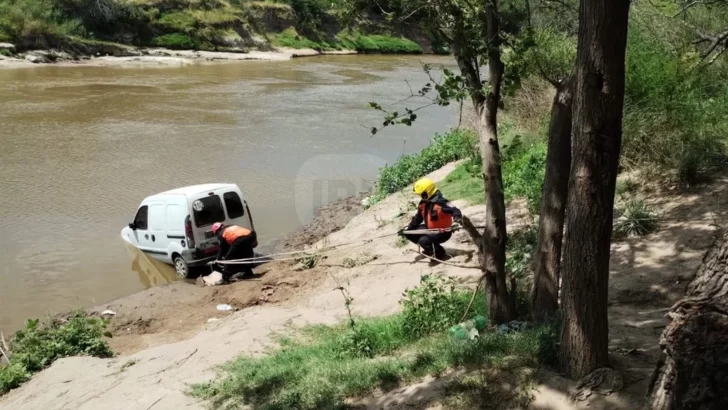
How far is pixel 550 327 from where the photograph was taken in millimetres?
5035

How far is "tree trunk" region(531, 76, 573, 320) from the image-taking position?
534 centimetres

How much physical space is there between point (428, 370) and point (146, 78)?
131ft

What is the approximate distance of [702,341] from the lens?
97.2 inches

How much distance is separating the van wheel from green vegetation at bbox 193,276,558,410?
4.92 metres

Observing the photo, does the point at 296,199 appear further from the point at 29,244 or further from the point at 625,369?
the point at 625,369

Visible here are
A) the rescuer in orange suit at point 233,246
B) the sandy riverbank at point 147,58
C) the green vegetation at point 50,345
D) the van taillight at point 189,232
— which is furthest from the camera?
the sandy riverbank at point 147,58

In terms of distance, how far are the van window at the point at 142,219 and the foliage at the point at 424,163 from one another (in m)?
5.49

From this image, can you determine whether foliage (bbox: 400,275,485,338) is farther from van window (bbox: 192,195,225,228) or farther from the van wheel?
the van wheel

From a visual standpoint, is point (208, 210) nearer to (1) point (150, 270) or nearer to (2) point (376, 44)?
(1) point (150, 270)

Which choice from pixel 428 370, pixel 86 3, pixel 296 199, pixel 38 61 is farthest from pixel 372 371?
pixel 86 3

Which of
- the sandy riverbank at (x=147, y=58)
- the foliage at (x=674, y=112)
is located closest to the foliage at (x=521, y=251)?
the foliage at (x=674, y=112)

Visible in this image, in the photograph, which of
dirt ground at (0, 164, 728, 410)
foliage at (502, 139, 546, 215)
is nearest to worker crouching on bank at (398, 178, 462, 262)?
dirt ground at (0, 164, 728, 410)

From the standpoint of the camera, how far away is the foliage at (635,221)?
8.32 m

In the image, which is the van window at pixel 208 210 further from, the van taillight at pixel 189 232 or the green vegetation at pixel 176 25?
the green vegetation at pixel 176 25
